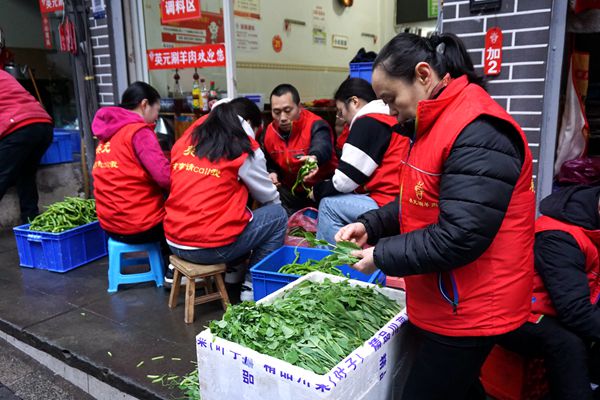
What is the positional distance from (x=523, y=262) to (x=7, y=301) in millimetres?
4098

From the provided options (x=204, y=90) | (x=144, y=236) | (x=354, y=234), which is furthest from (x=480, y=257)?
(x=204, y=90)

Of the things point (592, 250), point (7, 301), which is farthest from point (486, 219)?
point (7, 301)

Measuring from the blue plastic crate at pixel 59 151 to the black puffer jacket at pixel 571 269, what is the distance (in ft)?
20.5

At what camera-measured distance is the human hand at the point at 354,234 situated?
232 cm

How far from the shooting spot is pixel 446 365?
1903 millimetres

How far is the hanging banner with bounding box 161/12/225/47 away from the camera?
5.59m

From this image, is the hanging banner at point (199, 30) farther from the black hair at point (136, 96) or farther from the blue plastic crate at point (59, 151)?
the blue plastic crate at point (59, 151)

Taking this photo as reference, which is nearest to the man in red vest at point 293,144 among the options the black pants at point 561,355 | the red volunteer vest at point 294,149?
the red volunteer vest at point 294,149

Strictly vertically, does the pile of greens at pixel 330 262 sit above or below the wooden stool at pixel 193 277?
above

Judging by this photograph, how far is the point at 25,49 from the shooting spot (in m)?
8.59

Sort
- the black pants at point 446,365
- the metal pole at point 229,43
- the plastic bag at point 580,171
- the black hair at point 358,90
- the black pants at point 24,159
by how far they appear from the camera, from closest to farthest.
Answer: the black pants at point 446,365 → the plastic bag at point 580,171 → the black hair at point 358,90 → the black pants at point 24,159 → the metal pole at point 229,43

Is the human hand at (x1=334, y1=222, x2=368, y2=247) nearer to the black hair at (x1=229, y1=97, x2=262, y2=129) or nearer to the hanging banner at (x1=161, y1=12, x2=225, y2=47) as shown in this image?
the black hair at (x1=229, y1=97, x2=262, y2=129)

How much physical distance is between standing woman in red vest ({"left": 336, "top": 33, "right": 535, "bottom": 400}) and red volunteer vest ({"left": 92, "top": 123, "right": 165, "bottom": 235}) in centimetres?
266

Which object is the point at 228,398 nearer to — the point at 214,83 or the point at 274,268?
the point at 274,268
